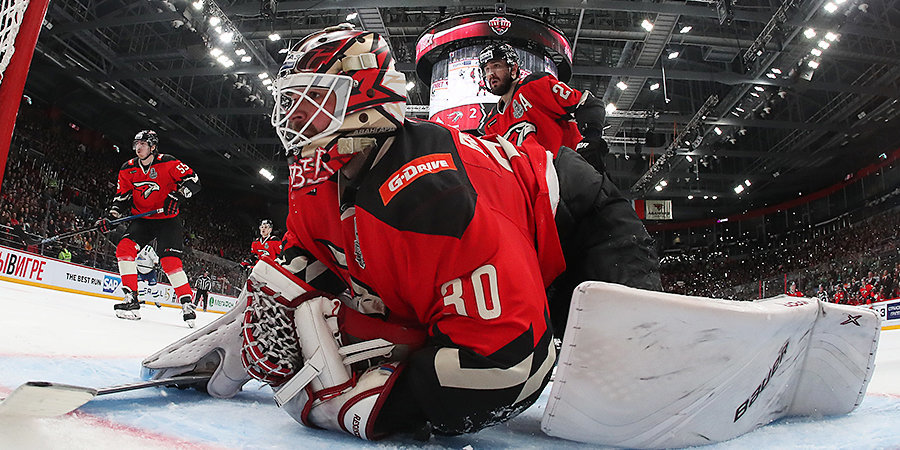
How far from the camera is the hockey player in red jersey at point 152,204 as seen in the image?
4992 mm

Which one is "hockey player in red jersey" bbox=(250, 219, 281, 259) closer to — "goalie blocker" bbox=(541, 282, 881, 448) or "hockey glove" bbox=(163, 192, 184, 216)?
"hockey glove" bbox=(163, 192, 184, 216)

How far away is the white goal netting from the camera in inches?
50.7

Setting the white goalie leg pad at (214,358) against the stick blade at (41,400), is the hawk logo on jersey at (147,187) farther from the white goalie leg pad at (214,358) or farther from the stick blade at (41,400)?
the stick blade at (41,400)

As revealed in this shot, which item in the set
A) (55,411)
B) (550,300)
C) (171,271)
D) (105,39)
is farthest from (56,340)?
(105,39)

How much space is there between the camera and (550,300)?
5.40 feet

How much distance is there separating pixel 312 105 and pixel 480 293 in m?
0.53

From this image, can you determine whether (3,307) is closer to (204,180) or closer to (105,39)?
(105,39)

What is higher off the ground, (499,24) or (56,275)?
(499,24)

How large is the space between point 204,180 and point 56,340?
1935cm

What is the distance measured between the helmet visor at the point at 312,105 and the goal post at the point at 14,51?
615 millimetres

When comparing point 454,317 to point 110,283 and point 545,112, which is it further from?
point 110,283

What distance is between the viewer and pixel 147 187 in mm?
4984

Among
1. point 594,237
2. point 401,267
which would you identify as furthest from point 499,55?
point 401,267

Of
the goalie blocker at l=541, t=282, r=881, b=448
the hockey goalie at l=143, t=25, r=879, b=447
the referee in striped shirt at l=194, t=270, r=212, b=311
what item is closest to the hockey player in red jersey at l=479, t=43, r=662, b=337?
the hockey goalie at l=143, t=25, r=879, b=447
